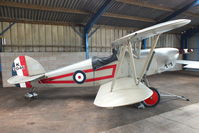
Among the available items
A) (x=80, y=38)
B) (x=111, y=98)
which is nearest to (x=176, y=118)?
(x=111, y=98)

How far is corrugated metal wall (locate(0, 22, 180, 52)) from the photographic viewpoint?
8070 mm

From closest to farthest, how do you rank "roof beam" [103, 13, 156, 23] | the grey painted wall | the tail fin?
the tail fin < the grey painted wall < "roof beam" [103, 13, 156, 23]

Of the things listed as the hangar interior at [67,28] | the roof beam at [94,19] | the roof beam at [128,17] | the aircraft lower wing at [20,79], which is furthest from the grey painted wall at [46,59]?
the aircraft lower wing at [20,79]

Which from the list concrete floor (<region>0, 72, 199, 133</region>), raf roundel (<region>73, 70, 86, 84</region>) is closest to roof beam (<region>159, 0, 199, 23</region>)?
concrete floor (<region>0, 72, 199, 133</region>)

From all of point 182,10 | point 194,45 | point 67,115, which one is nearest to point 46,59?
point 67,115

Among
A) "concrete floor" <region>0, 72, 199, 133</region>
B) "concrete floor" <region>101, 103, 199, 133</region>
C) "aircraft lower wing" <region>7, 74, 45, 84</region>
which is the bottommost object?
A: "concrete floor" <region>0, 72, 199, 133</region>

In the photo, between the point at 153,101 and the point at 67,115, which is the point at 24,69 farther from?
the point at 153,101

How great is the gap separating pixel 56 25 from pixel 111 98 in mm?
7586

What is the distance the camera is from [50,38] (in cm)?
890

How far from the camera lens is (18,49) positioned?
823 centimetres

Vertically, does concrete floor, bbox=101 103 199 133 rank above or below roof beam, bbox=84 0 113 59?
below

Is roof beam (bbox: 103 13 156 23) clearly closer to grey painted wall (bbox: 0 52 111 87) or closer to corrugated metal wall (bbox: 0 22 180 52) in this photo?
corrugated metal wall (bbox: 0 22 180 52)

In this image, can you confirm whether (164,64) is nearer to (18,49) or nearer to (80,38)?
(80,38)

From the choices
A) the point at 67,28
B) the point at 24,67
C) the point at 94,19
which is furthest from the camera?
the point at 67,28
